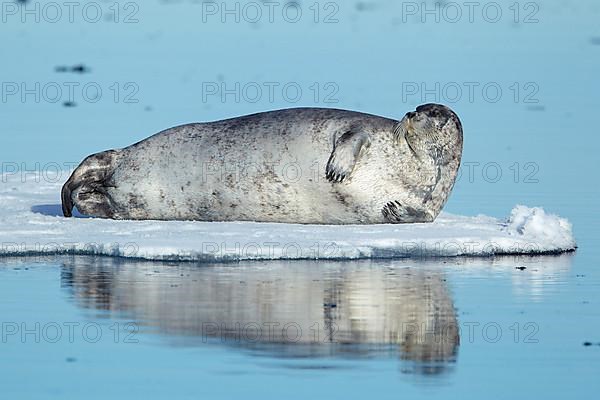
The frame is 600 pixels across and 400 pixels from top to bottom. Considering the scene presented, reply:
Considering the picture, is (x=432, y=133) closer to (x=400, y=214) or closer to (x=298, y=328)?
(x=400, y=214)

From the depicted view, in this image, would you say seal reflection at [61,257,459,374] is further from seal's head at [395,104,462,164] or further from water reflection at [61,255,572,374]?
seal's head at [395,104,462,164]

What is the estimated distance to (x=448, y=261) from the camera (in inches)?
405

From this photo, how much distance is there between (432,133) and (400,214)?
29.5 inches

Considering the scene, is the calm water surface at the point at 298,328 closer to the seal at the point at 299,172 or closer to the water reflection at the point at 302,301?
the water reflection at the point at 302,301

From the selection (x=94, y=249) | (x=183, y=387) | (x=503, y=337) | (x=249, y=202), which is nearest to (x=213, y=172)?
(x=249, y=202)

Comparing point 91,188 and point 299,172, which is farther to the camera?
point 91,188

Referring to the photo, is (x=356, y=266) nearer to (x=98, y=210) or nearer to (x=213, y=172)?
(x=213, y=172)

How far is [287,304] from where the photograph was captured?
835 centimetres

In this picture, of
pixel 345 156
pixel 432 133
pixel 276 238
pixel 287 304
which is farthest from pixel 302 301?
pixel 432 133

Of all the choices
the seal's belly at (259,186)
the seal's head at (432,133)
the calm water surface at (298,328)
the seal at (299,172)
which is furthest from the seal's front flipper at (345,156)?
the calm water surface at (298,328)

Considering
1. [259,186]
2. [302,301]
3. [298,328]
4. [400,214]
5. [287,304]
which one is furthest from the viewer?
[259,186]

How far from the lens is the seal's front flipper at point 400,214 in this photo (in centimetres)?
1203

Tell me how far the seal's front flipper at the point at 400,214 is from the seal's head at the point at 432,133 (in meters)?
0.46

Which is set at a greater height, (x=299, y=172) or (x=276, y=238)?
(x=299, y=172)
